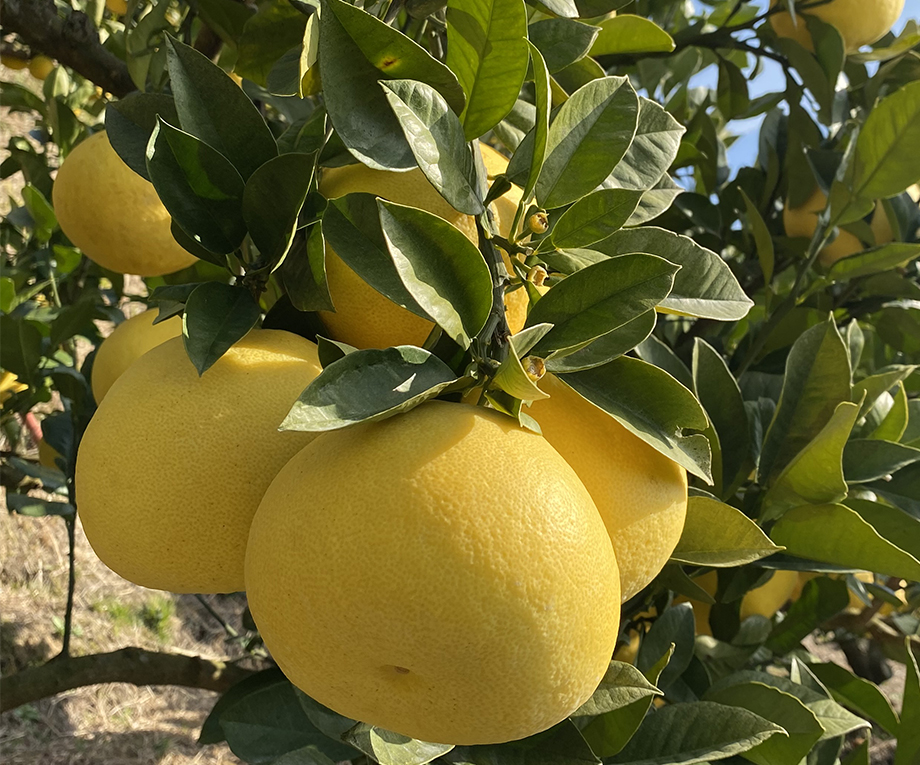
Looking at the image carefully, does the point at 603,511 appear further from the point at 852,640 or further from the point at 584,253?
the point at 852,640

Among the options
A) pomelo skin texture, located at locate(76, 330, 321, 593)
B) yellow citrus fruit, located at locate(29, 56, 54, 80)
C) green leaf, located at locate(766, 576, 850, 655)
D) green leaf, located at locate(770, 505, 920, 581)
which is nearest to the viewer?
pomelo skin texture, located at locate(76, 330, 321, 593)

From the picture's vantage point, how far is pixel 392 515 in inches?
16.3

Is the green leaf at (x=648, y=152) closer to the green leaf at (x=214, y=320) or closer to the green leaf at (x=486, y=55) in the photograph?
the green leaf at (x=486, y=55)

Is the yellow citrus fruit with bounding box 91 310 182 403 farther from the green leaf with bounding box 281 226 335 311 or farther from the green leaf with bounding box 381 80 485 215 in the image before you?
the green leaf with bounding box 381 80 485 215

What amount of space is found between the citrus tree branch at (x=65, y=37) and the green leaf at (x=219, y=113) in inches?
22.5

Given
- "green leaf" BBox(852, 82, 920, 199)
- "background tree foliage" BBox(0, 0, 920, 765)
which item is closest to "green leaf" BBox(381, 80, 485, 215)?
"background tree foliage" BBox(0, 0, 920, 765)

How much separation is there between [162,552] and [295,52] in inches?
17.4

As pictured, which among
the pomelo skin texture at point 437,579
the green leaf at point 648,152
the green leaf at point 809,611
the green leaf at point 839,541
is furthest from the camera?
the green leaf at point 809,611

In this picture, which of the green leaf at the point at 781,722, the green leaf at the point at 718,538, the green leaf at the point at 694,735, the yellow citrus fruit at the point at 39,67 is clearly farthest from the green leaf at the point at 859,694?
the yellow citrus fruit at the point at 39,67

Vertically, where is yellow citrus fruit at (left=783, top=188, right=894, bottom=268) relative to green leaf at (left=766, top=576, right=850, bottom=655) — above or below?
above

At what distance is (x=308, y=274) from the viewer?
23.2 inches

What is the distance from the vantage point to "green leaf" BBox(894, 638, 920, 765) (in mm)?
927

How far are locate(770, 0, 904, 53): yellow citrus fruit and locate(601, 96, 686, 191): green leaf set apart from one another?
0.76 metres

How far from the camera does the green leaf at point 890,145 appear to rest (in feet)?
3.06
